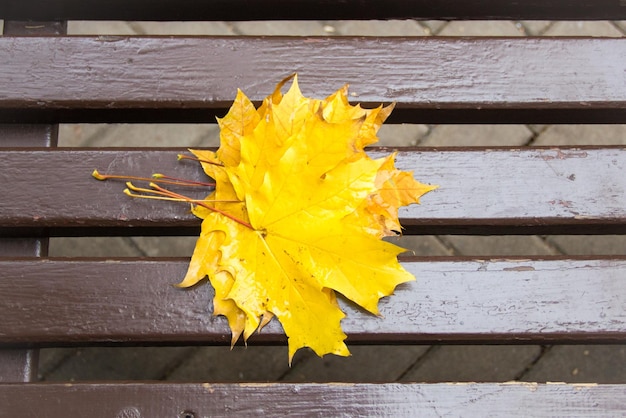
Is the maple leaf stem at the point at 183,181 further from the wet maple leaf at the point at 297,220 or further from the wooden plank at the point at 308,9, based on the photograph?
the wooden plank at the point at 308,9

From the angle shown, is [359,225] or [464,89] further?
[464,89]

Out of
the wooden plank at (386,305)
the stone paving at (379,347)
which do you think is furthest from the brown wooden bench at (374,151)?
the stone paving at (379,347)

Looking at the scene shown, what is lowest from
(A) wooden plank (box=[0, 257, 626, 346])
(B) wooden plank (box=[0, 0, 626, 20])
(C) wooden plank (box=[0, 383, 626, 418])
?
(C) wooden plank (box=[0, 383, 626, 418])

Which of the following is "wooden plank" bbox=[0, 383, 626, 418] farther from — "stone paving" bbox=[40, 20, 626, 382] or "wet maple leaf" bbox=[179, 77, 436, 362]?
"stone paving" bbox=[40, 20, 626, 382]

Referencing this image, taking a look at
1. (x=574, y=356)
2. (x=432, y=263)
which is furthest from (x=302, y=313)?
(x=574, y=356)

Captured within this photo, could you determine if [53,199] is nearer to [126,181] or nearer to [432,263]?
[126,181]

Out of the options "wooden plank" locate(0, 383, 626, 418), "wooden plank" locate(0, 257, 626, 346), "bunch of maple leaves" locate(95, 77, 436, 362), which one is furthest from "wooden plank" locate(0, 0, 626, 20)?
"wooden plank" locate(0, 383, 626, 418)
